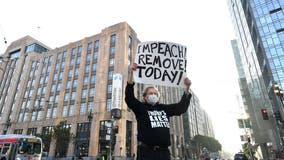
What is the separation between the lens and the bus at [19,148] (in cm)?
1670

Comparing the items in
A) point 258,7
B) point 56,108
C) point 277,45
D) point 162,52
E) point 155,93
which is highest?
point 258,7

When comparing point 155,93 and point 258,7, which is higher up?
point 258,7

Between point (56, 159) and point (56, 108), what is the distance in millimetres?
12644

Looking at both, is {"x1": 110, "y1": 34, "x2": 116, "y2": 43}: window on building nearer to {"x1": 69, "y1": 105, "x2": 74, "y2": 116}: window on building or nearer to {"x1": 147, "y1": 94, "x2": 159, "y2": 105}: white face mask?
{"x1": 69, "y1": 105, "x2": 74, "y2": 116}: window on building

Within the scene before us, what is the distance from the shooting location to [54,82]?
52312 mm

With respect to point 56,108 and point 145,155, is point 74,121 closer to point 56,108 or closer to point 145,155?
point 56,108

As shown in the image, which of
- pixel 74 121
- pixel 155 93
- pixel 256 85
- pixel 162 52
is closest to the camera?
pixel 155 93

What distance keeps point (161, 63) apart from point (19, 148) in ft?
59.7

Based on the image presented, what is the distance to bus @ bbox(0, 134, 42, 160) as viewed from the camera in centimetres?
1670

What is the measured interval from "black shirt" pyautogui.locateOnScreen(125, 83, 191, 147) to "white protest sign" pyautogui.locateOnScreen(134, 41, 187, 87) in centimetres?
55

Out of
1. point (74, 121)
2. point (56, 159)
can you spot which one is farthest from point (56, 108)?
point (56, 159)

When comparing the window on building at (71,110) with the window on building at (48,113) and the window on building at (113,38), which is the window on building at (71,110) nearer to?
the window on building at (48,113)

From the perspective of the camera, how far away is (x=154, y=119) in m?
3.29

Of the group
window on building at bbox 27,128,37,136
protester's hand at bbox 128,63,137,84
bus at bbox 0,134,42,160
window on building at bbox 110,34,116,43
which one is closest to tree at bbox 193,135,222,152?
window on building at bbox 110,34,116,43
